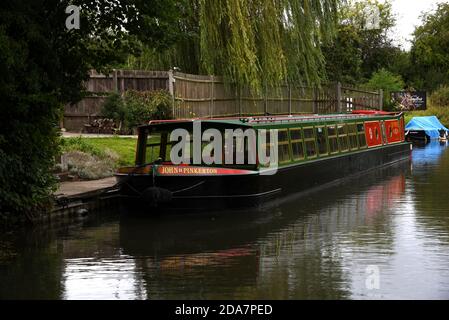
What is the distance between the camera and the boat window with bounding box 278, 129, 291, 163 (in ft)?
61.1

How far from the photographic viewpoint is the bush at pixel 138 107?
84.8 feet

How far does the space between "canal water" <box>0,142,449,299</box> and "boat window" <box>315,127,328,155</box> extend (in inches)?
136

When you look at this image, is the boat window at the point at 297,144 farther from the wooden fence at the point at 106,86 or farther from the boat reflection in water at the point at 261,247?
the wooden fence at the point at 106,86

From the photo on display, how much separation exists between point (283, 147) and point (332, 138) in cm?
447

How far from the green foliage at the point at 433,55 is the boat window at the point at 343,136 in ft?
139

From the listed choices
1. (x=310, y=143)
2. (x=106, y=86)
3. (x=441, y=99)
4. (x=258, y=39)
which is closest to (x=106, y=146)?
(x=106, y=86)

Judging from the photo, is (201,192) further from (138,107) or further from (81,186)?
(138,107)

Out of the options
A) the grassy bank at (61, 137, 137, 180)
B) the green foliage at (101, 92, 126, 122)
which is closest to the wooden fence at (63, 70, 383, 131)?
the green foliage at (101, 92, 126, 122)

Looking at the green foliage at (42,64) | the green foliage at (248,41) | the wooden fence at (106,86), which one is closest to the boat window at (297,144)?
the green foliage at (42,64)

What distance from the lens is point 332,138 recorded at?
23016 millimetres

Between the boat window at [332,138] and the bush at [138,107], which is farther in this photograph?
the bush at [138,107]

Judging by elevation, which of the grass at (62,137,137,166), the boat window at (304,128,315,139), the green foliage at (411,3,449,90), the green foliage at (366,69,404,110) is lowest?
the grass at (62,137,137,166)

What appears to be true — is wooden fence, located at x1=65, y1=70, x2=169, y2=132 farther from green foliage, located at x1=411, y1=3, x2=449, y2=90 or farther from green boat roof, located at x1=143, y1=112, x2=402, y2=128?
green foliage, located at x1=411, y1=3, x2=449, y2=90

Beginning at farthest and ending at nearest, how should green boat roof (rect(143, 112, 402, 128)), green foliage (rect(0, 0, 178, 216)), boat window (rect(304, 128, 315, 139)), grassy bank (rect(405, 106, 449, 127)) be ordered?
grassy bank (rect(405, 106, 449, 127)), boat window (rect(304, 128, 315, 139)), green boat roof (rect(143, 112, 402, 128)), green foliage (rect(0, 0, 178, 216))
